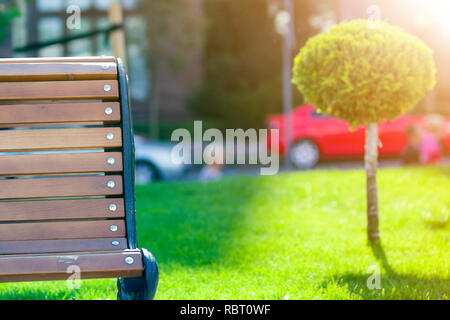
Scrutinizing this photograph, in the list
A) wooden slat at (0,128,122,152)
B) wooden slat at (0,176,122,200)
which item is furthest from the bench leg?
wooden slat at (0,128,122,152)

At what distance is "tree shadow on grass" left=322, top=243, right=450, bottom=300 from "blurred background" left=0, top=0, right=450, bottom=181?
15.7m

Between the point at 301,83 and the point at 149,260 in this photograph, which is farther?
the point at 301,83

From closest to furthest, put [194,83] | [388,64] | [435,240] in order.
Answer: [388,64], [435,240], [194,83]

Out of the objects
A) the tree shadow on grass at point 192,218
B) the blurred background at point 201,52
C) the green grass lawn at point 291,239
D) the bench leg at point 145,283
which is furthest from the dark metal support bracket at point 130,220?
the blurred background at point 201,52

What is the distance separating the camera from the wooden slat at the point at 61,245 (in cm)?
315

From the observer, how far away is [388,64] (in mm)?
5012

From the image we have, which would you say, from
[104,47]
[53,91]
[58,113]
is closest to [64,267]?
[58,113]

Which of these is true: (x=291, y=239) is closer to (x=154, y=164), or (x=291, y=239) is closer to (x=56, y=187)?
(x=56, y=187)

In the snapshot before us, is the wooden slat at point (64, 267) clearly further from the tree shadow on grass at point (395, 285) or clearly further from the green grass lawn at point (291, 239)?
the tree shadow on grass at point (395, 285)

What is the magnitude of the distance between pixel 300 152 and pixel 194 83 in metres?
11.9

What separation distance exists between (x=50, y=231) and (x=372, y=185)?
2838 mm

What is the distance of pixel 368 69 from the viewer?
5.00 meters
